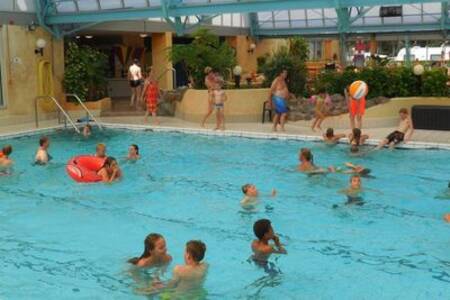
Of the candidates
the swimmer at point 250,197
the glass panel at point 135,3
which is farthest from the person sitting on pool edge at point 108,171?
the glass panel at point 135,3

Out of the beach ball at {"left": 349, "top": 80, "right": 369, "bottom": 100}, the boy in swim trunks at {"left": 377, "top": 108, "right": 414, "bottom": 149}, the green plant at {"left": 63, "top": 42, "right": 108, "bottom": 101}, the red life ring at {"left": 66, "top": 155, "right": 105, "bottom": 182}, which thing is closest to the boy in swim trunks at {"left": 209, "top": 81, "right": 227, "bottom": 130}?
the beach ball at {"left": 349, "top": 80, "right": 369, "bottom": 100}

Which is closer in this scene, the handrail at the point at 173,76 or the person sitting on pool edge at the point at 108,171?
the person sitting on pool edge at the point at 108,171

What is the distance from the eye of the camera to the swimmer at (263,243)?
656cm

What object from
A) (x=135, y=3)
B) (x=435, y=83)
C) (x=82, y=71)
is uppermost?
(x=135, y=3)

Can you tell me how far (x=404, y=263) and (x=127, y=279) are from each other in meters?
3.08

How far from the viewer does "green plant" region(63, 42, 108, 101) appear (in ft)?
64.5

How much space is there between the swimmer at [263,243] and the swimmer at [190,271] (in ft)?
2.60

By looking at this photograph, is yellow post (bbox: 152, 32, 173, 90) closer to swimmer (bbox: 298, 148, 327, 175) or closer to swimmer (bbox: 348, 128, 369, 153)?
swimmer (bbox: 348, 128, 369, 153)

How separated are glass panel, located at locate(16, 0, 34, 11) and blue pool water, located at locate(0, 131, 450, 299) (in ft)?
22.6

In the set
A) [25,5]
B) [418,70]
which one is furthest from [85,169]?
[25,5]

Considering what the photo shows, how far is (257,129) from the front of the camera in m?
16.1

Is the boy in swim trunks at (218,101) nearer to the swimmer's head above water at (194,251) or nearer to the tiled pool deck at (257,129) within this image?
the tiled pool deck at (257,129)

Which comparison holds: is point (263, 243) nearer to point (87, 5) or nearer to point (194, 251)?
point (194, 251)

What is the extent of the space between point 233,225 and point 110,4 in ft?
39.5
